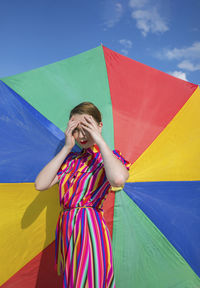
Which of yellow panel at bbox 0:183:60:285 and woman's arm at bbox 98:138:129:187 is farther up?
woman's arm at bbox 98:138:129:187

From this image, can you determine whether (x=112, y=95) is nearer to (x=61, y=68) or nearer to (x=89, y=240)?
(x=61, y=68)

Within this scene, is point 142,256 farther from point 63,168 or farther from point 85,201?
point 63,168

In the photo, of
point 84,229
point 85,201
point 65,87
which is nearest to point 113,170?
point 85,201

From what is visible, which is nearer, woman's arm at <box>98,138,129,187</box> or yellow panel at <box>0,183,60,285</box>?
woman's arm at <box>98,138,129,187</box>

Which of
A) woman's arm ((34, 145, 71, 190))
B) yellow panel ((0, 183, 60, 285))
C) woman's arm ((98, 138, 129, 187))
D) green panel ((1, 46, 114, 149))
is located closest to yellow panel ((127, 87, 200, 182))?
green panel ((1, 46, 114, 149))

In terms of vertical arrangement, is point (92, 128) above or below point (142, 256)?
above

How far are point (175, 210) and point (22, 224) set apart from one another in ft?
4.55

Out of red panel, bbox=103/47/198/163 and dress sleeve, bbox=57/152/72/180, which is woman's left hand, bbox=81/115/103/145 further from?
red panel, bbox=103/47/198/163

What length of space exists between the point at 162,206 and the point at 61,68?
1704 millimetres

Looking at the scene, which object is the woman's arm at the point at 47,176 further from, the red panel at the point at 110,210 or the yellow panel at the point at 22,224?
the red panel at the point at 110,210

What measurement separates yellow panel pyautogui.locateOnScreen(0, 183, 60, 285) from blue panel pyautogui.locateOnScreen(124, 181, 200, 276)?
0.77 metres

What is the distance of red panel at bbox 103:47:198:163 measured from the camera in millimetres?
2213

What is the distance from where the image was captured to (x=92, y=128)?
171cm

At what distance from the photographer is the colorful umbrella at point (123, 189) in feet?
6.66
